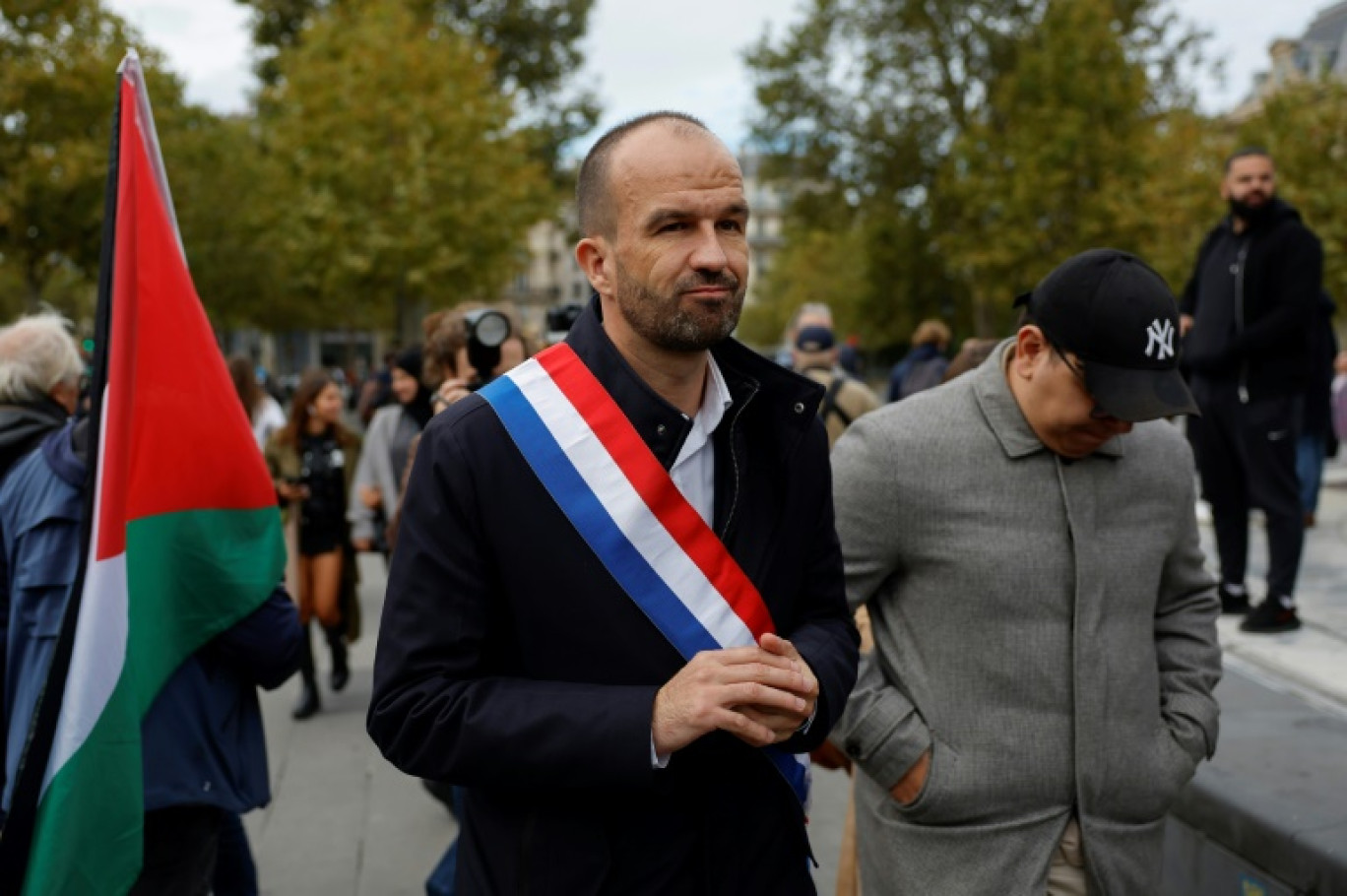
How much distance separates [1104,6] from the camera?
92.5ft

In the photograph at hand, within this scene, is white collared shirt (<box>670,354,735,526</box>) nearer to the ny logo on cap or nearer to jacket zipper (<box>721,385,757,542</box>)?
jacket zipper (<box>721,385,757,542</box>)

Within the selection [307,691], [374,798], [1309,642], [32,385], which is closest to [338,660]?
[307,691]

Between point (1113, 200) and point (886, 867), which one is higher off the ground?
point (1113, 200)

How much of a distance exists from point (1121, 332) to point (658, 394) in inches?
34.1

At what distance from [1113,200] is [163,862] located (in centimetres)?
2715

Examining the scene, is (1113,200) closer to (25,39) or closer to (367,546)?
(25,39)

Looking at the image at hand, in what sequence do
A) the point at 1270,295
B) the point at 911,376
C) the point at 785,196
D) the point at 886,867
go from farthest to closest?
the point at 785,196 < the point at 911,376 < the point at 1270,295 < the point at 886,867

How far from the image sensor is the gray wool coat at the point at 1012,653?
2.41m

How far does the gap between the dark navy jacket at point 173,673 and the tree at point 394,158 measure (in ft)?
79.9

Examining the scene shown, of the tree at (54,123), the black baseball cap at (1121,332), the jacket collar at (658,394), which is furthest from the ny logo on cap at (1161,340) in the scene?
the tree at (54,123)

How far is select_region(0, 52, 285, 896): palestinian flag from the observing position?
2.69m

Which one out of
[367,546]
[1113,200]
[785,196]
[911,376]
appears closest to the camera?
[367,546]

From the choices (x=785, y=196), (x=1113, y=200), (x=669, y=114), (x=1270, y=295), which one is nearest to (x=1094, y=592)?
(x=669, y=114)

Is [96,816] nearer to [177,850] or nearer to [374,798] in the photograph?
[177,850]
